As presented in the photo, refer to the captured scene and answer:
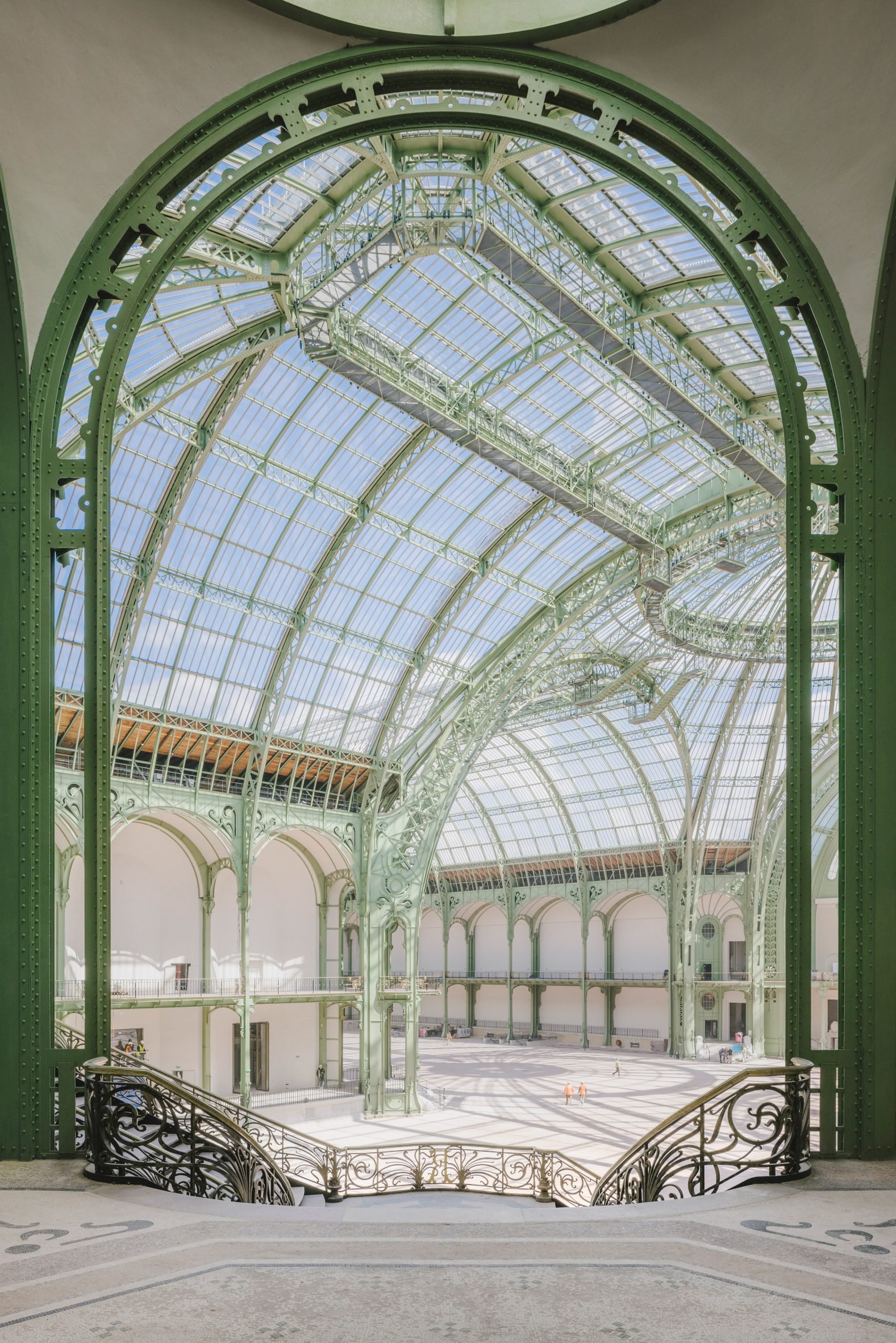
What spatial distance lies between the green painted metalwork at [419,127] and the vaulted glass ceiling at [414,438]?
829 centimetres

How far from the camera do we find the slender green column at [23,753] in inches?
343

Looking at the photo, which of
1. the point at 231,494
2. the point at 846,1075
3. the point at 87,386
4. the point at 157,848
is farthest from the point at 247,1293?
the point at 157,848

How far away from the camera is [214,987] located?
143 ft

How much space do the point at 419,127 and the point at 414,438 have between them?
22.3 metres

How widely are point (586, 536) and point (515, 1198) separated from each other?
24.9m

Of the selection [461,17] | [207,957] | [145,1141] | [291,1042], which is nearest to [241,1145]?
[145,1141]

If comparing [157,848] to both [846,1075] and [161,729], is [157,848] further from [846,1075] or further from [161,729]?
[846,1075]

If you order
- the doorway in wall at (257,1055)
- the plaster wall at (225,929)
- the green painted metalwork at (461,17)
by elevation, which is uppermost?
the green painted metalwork at (461,17)

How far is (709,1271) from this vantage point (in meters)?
6.43

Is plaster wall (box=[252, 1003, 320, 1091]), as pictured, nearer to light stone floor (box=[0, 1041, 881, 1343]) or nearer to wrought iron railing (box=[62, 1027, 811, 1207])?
wrought iron railing (box=[62, 1027, 811, 1207])

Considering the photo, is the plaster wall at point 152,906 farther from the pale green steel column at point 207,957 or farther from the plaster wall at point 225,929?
the plaster wall at point 225,929

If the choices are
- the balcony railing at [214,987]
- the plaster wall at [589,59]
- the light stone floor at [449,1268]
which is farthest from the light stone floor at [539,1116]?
the plaster wall at [589,59]

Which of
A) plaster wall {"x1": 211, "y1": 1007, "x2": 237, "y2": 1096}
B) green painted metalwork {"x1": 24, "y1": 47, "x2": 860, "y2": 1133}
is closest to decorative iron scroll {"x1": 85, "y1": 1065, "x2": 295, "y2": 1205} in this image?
green painted metalwork {"x1": 24, "y1": 47, "x2": 860, "y2": 1133}

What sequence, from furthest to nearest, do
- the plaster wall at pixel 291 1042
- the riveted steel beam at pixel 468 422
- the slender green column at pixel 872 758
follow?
the plaster wall at pixel 291 1042
the riveted steel beam at pixel 468 422
the slender green column at pixel 872 758
